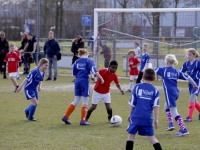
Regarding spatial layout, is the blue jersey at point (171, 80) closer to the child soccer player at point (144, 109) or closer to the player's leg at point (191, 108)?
the player's leg at point (191, 108)

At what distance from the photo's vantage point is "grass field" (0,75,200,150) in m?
7.29

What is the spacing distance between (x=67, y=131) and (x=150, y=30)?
499 inches

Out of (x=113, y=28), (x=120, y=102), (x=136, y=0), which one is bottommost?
(x=120, y=102)

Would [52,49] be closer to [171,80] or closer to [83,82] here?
[83,82]

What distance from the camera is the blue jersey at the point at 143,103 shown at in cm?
618

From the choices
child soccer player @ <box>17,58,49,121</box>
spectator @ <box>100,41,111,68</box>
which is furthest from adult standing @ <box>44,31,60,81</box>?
child soccer player @ <box>17,58,49,121</box>

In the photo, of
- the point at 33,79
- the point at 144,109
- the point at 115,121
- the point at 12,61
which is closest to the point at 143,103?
the point at 144,109

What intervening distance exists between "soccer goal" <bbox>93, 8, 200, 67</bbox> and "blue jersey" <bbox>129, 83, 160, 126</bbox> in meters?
11.9

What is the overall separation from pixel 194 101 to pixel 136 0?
44.3 ft

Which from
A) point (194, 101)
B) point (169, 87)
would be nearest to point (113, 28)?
point (194, 101)

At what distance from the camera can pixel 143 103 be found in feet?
20.5

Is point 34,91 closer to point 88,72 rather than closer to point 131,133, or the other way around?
point 88,72

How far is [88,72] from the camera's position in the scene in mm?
9391

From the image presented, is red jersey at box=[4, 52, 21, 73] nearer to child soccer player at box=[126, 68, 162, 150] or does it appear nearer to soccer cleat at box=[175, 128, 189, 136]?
soccer cleat at box=[175, 128, 189, 136]
